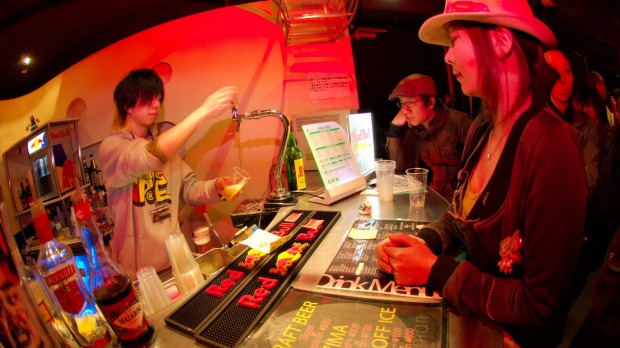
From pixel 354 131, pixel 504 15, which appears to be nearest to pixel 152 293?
pixel 504 15

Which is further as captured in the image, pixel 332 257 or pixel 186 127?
pixel 186 127

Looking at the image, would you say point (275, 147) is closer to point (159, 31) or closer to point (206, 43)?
point (206, 43)

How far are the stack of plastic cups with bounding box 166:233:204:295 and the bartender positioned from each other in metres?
0.80

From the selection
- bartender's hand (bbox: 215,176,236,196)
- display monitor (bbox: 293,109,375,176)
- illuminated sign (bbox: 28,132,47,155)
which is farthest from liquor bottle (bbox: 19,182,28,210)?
display monitor (bbox: 293,109,375,176)

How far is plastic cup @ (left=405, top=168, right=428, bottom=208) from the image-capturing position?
1.54m

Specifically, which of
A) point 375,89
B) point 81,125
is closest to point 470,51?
point 81,125

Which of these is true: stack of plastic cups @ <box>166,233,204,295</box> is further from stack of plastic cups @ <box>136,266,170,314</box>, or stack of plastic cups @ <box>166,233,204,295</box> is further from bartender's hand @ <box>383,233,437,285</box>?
bartender's hand @ <box>383,233,437,285</box>

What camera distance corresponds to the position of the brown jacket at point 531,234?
0.68m

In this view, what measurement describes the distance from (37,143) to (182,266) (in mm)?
598

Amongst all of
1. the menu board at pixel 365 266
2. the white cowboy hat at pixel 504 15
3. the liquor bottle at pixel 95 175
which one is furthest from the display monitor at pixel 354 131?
the liquor bottle at pixel 95 175

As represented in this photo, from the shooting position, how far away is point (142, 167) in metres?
1.69

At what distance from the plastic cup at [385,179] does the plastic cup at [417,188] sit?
4.0 inches

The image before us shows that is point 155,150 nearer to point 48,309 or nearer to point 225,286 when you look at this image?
point 225,286

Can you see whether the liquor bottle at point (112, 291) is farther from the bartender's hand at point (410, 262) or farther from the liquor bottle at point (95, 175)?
the liquor bottle at point (95, 175)
